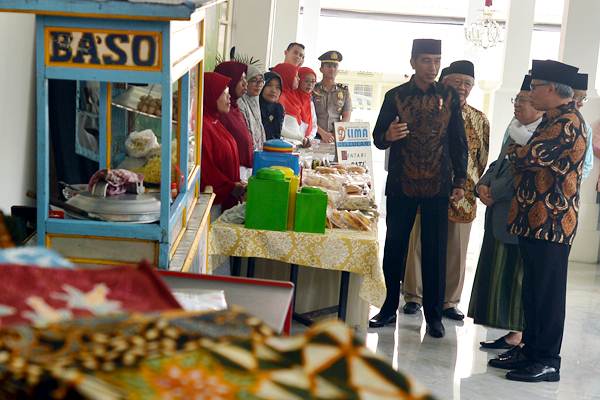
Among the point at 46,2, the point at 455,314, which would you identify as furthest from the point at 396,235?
the point at 46,2

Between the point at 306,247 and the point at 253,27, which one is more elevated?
the point at 253,27

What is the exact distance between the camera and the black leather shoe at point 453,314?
20.3 ft

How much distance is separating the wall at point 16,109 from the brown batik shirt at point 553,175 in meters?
2.53

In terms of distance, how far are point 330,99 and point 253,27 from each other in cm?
125

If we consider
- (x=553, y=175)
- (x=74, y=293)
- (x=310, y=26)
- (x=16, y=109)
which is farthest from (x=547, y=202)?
(x=310, y=26)

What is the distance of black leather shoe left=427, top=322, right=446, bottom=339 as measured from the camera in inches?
227

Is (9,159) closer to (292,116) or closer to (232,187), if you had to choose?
(232,187)

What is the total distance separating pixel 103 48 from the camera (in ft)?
8.89

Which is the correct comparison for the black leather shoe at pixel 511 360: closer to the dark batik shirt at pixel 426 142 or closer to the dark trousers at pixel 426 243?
the dark trousers at pixel 426 243

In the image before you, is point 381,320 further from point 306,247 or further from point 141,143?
point 141,143

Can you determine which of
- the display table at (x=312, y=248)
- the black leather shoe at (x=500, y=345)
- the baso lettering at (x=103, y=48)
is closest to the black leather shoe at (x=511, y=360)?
the black leather shoe at (x=500, y=345)

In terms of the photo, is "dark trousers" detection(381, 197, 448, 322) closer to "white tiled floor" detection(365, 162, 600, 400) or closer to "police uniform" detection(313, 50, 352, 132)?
"white tiled floor" detection(365, 162, 600, 400)

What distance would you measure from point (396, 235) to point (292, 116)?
2.23 m

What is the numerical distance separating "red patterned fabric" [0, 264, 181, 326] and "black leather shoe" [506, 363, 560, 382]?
13.1ft
